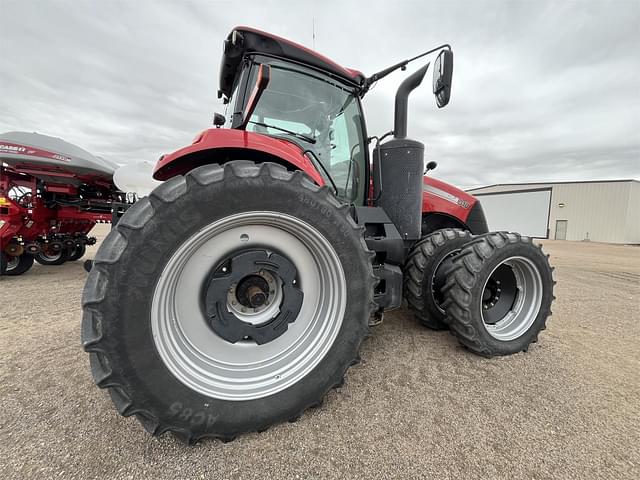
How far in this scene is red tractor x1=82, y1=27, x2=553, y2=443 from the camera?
108 cm

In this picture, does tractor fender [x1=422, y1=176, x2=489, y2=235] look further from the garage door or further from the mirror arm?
the garage door

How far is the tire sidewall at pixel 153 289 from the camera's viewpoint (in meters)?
1.04

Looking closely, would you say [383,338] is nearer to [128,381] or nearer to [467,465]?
[467,465]

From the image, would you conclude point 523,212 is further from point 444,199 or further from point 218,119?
point 218,119

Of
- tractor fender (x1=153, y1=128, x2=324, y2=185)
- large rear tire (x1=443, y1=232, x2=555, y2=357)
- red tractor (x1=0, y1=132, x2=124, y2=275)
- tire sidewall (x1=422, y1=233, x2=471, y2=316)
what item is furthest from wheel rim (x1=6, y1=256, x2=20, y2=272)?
large rear tire (x1=443, y1=232, x2=555, y2=357)

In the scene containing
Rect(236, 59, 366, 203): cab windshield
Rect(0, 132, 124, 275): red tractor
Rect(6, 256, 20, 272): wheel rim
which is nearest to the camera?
Rect(236, 59, 366, 203): cab windshield

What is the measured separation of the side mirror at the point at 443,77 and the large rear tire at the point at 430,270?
1005 millimetres

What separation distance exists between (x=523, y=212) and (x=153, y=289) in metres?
29.1

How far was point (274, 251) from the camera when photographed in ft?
4.69

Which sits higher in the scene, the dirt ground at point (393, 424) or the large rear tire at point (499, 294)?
the large rear tire at point (499, 294)

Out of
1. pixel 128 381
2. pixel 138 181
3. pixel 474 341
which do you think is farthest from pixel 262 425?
pixel 138 181

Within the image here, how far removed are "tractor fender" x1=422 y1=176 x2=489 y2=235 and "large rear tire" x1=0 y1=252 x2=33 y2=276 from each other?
6071 millimetres

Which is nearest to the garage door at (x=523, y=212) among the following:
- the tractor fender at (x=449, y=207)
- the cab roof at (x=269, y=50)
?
the tractor fender at (x=449, y=207)

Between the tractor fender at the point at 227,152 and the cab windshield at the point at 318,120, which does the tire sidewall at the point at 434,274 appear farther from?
the tractor fender at the point at 227,152
